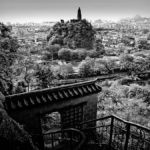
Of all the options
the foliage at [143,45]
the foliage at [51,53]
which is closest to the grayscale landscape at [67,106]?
the foliage at [51,53]

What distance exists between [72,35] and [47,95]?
5824 cm

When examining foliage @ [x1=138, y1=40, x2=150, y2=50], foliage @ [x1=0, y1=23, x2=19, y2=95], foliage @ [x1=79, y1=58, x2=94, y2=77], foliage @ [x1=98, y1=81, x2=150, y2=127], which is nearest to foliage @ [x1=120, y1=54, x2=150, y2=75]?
foliage @ [x1=79, y1=58, x2=94, y2=77]

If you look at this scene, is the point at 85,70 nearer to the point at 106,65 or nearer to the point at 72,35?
the point at 106,65

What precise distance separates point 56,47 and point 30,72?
1562 inches

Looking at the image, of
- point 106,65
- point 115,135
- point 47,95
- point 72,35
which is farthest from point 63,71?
point 72,35

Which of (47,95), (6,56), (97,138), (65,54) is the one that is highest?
(6,56)

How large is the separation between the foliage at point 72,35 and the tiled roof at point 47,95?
5467 centimetres

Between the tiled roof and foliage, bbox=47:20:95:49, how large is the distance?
179 feet

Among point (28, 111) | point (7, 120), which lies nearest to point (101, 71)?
point (28, 111)

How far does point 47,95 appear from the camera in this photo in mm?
6504

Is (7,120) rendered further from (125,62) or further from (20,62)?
(125,62)

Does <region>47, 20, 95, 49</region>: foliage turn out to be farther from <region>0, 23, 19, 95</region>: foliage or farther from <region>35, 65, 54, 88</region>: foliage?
<region>0, 23, 19, 95</region>: foliage

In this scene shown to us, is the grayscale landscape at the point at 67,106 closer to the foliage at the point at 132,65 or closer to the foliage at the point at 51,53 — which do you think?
the foliage at the point at 132,65

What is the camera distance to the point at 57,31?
63.8m
